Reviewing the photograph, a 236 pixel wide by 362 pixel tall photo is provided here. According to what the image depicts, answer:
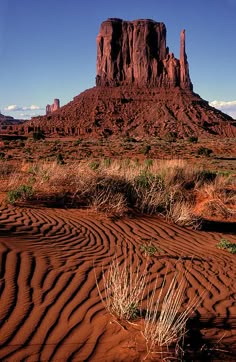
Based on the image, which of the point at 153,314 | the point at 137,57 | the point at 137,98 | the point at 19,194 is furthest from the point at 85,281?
the point at 137,57

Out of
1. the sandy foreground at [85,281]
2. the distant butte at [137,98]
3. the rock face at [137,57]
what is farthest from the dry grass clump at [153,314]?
the rock face at [137,57]

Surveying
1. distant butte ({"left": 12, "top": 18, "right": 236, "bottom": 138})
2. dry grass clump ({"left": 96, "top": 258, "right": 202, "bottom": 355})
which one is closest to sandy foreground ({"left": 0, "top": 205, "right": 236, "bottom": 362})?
dry grass clump ({"left": 96, "top": 258, "right": 202, "bottom": 355})

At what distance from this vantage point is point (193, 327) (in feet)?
13.4

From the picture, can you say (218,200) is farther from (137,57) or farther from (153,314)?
(137,57)

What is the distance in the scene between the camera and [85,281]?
199 inches

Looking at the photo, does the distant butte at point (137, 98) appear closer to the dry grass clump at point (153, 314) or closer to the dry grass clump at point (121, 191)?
the dry grass clump at point (121, 191)

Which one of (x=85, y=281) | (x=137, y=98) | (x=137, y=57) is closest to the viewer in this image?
(x=85, y=281)

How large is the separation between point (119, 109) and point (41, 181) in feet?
253

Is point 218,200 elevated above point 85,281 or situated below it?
above

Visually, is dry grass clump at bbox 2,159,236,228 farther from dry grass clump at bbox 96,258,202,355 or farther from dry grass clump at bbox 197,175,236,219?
dry grass clump at bbox 96,258,202,355

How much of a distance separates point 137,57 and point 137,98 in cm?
1690

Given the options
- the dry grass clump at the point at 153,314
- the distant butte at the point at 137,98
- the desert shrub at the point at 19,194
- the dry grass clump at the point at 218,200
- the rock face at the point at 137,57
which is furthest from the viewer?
the rock face at the point at 137,57

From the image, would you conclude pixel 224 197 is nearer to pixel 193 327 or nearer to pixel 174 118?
pixel 193 327

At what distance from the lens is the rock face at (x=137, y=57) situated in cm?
9662
